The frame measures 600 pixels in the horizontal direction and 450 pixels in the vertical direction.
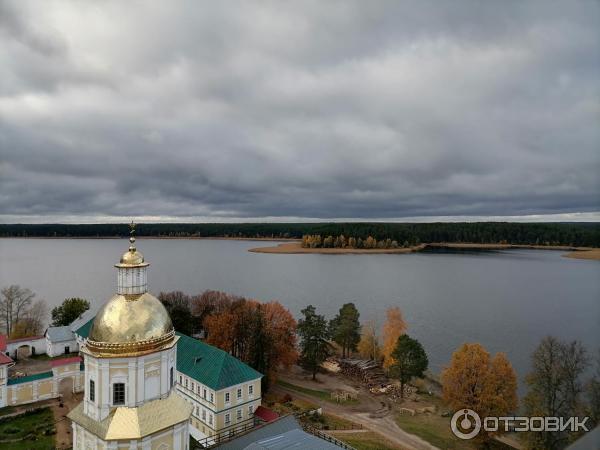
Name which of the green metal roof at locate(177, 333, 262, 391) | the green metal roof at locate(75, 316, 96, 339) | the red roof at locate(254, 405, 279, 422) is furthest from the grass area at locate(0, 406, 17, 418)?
the red roof at locate(254, 405, 279, 422)

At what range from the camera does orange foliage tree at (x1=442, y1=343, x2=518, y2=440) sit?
1642 cm

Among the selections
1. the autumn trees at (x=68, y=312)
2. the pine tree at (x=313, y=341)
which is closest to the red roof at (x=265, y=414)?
the pine tree at (x=313, y=341)

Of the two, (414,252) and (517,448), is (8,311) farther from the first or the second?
(414,252)

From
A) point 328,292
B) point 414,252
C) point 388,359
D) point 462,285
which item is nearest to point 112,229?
point 414,252

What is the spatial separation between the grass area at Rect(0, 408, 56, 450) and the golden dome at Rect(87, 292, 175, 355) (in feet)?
33.5

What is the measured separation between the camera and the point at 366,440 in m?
16.2

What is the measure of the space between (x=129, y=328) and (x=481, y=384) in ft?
47.8

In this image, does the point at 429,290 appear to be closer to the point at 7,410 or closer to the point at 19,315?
the point at 7,410

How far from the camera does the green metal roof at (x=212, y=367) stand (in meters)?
17.0

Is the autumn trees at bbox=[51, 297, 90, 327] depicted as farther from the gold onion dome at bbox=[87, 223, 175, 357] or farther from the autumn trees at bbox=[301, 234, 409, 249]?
the autumn trees at bbox=[301, 234, 409, 249]

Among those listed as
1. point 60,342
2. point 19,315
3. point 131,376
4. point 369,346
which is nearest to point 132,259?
point 131,376

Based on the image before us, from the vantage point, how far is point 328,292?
141 feet

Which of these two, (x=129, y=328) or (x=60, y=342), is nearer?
(x=129, y=328)
